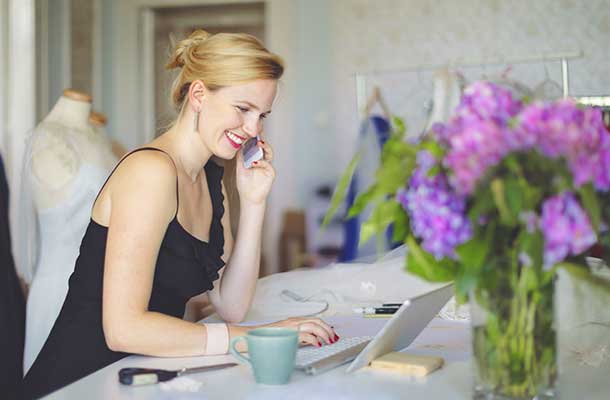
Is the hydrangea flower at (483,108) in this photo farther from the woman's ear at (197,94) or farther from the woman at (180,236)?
the woman's ear at (197,94)

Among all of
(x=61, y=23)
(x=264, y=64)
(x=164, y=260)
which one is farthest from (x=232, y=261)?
(x=61, y=23)

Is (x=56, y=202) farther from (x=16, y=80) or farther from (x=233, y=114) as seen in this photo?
(x=16, y=80)

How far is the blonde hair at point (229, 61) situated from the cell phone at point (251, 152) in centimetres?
22

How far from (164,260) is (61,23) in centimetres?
340

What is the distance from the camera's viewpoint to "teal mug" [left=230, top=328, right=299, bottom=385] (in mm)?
1159

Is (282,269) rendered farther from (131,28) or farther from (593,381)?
(593,381)

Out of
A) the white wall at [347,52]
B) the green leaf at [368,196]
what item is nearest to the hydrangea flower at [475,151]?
the green leaf at [368,196]

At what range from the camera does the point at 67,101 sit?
276 centimetres

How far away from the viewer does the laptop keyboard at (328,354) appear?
4.13 feet

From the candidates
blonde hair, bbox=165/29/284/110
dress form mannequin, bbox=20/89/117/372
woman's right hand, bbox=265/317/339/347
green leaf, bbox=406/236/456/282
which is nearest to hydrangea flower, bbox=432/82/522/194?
green leaf, bbox=406/236/456/282

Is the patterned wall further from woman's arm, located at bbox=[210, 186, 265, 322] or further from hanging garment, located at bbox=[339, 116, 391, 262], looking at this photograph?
woman's arm, located at bbox=[210, 186, 265, 322]

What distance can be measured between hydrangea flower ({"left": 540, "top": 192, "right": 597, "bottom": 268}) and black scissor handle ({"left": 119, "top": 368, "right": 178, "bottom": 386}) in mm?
597

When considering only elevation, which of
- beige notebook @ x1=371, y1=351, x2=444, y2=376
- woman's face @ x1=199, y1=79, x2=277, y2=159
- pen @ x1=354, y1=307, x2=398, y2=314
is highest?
woman's face @ x1=199, y1=79, x2=277, y2=159

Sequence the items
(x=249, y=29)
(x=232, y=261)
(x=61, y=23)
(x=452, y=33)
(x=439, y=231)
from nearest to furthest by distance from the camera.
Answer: (x=439, y=231)
(x=232, y=261)
(x=61, y=23)
(x=452, y=33)
(x=249, y=29)
